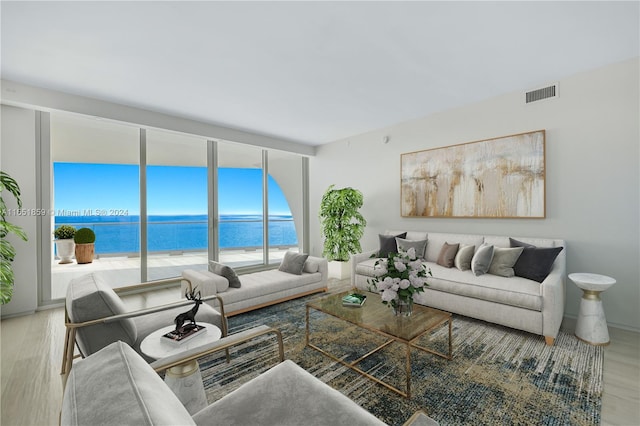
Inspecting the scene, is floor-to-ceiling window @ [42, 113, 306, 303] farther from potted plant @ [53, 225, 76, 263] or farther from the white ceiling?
the white ceiling

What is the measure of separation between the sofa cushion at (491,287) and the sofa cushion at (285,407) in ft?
7.93

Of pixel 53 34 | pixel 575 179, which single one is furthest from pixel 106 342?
pixel 575 179

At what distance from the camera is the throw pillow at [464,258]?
3.59m

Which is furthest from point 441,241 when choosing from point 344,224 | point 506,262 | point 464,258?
point 344,224

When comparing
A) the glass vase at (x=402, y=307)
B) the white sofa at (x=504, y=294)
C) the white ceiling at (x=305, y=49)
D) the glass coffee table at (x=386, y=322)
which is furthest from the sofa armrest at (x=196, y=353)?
the white ceiling at (x=305, y=49)

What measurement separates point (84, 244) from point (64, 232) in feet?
0.98

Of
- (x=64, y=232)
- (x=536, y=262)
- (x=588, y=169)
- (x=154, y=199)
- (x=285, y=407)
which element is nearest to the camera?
(x=285, y=407)

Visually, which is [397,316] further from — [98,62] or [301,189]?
[301,189]

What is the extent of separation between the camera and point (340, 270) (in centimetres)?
526

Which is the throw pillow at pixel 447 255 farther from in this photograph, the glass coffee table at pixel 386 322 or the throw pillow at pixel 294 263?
the throw pillow at pixel 294 263

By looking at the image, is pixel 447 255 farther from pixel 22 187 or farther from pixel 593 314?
pixel 22 187

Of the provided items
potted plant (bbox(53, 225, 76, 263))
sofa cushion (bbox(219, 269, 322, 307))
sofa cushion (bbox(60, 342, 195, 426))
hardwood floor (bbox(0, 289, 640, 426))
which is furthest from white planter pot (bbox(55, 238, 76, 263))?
sofa cushion (bbox(60, 342, 195, 426))

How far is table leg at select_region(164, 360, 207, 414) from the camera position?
57.0 inches

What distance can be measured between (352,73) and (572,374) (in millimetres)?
3429
